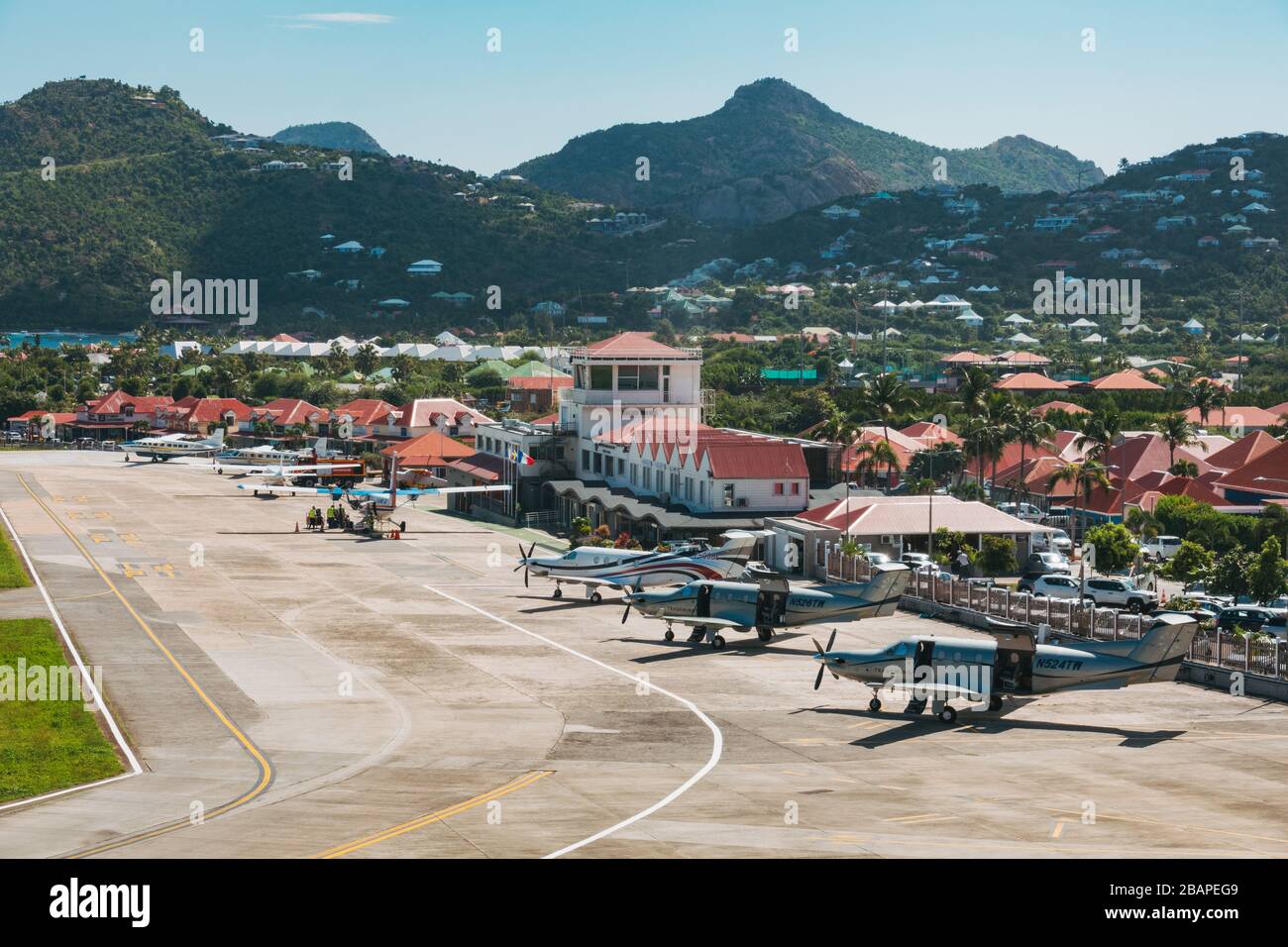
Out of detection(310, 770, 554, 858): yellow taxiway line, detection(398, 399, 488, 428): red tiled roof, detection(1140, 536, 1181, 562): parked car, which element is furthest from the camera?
detection(398, 399, 488, 428): red tiled roof

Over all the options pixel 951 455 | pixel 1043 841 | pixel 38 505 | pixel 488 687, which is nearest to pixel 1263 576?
pixel 488 687

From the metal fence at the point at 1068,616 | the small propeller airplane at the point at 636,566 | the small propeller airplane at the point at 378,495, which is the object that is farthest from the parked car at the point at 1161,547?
the small propeller airplane at the point at 378,495

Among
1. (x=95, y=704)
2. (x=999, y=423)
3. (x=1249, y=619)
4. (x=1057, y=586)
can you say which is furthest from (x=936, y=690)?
(x=999, y=423)

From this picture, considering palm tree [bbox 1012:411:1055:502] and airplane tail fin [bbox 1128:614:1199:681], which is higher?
palm tree [bbox 1012:411:1055:502]

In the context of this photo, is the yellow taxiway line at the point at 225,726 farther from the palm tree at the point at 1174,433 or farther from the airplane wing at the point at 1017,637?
the palm tree at the point at 1174,433

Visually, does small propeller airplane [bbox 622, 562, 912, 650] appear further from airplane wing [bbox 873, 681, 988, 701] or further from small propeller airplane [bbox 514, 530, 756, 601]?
airplane wing [bbox 873, 681, 988, 701]

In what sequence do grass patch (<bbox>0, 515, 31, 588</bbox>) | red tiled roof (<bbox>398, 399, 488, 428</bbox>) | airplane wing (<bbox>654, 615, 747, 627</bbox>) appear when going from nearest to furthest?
airplane wing (<bbox>654, 615, 747, 627</bbox>) → grass patch (<bbox>0, 515, 31, 588</bbox>) → red tiled roof (<bbox>398, 399, 488, 428</bbox>)

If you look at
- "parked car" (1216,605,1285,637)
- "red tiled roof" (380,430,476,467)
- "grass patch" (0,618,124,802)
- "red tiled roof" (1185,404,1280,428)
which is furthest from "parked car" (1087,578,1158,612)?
"red tiled roof" (1185,404,1280,428)
